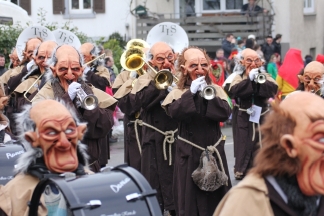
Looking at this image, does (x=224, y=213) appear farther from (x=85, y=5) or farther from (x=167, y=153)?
(x=85, y=5)

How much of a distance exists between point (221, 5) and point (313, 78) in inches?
649

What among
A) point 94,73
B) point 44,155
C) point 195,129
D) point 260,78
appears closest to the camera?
point 44,155

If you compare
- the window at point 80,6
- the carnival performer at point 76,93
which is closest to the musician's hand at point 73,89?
the carnival performer at point 76,93

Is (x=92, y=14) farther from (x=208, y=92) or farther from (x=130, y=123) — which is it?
(x=208, y=92)

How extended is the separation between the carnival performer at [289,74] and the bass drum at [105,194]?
831cm

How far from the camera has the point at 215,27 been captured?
24109mm

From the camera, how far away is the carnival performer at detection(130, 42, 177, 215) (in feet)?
30.1

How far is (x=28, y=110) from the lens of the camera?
487cm

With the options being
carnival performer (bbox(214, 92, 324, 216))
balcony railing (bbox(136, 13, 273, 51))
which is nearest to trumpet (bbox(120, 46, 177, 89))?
carnival performer (bbox(214, 92, 324, 216))

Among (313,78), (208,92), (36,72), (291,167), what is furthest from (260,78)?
(291,167)

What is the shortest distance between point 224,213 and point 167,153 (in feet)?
18.7

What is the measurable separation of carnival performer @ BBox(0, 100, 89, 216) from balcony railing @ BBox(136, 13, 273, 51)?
19379 millimetres

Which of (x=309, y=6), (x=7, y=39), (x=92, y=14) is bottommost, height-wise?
(x=7, y=39)

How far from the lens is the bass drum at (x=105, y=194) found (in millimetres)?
4062
